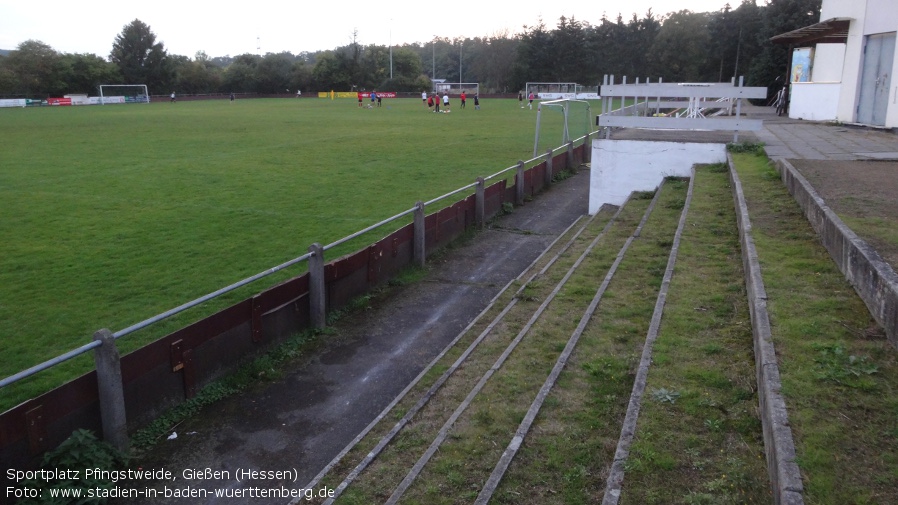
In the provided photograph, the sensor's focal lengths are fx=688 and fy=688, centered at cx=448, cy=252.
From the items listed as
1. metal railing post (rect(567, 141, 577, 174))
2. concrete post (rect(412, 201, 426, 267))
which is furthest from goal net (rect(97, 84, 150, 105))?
concrete post (rect(412, 201, 426, 267))

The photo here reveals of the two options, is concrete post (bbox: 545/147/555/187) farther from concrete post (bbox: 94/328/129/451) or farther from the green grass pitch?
concrete post (bbox: 94/328/129/451)

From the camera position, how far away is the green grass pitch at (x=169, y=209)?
27.9 ft

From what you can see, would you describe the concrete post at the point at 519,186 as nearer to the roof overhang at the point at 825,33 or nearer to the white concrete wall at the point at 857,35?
the white concrete wall at the point at 857,35

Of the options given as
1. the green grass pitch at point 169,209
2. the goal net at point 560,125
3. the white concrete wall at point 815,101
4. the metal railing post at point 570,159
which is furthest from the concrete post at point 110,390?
the white concrete wall at point 815,101

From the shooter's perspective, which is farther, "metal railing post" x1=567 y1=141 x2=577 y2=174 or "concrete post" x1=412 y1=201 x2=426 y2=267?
"metal railing post" x1=567 y1=141 x2=577 y2=174

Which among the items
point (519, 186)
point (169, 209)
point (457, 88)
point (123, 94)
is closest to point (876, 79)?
point (519, 186)

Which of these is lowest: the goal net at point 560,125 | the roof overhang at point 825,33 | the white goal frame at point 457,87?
the goal net at point 560,125

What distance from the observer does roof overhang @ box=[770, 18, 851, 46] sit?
19.4m

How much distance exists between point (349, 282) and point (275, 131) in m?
25.2

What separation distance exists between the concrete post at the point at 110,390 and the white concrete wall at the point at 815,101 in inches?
806

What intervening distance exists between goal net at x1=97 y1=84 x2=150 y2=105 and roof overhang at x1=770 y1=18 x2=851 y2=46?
69.5m

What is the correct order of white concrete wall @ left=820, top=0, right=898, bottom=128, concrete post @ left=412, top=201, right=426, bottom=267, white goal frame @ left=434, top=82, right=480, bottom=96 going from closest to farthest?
concrete post @ left=412, top=201, right=426, bottom=267 → white concrete wall @ left=820, top=0, right=898, bottom=128 → white goal frame @ left=434, top=82, right=480, bottom=96

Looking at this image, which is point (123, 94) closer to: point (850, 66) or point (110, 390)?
point (850, 66)

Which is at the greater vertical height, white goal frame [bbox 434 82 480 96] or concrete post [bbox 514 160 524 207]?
white goal frame [bbox 434 82 480 96]
